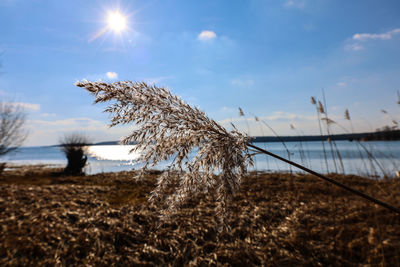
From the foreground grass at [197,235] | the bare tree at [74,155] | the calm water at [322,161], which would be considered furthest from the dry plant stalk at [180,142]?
the bare tree at [74,155]

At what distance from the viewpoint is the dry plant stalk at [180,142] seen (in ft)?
3.39

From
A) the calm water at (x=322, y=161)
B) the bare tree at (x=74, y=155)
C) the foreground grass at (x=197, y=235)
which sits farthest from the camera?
the bare tree at (x=74, y=155)

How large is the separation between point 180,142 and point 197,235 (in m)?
2.30

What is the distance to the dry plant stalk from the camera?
1.03 meters

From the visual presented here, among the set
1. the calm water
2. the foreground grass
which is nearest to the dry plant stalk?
the calm water

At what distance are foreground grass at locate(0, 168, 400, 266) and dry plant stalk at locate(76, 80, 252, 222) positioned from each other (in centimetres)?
83

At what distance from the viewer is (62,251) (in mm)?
2408

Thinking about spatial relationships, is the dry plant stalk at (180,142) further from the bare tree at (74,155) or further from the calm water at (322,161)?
the bare tree at (74,155)

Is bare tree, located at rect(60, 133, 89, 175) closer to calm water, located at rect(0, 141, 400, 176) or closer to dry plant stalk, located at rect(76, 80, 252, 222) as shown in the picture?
calm water, located at rect(0, 141, 400, 176)

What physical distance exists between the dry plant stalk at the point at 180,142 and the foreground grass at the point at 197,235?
83 centimetres

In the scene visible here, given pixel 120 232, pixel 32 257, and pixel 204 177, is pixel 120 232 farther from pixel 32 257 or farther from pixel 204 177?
pixel 204 177

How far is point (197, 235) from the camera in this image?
2928mm

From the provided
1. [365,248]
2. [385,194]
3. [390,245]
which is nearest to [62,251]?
[365,248]

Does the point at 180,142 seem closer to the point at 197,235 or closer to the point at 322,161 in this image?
the point at 197,235
